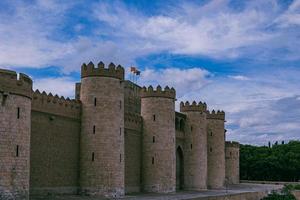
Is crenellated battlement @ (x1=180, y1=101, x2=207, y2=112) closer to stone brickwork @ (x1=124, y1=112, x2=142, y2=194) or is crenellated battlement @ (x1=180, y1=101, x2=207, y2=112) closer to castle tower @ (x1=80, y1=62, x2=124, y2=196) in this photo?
stone brickwork @ (x1=124, y1=112, x2=142, y2=194)

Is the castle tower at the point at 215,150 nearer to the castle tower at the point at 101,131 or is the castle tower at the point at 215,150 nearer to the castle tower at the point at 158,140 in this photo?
the castle tower at the point at 158,140

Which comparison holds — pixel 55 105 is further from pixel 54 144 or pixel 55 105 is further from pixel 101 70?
pixel 101 70

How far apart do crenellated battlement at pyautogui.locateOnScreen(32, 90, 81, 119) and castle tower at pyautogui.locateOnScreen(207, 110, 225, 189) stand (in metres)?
23.5

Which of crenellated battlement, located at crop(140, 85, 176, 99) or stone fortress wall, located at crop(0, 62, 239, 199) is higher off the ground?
crenellated battlement, located at crop(140, 85, 176, 99)

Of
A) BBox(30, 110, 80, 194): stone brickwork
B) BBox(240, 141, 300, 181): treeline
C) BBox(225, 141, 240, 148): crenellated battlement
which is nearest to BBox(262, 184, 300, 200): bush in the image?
BBox(225, 141, 240, 148): crenellated battlement

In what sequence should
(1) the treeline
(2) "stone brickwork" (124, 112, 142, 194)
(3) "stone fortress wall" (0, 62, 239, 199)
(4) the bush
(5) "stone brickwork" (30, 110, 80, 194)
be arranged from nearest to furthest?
(3) "stone fortress wall" (0, 62, 239, 199) < (5) "stone brickwork" (30, 110, 80, 194) < (2) "stone brickwork" (124, 112, 142, 194) < (4) the bush < (1) the treeline

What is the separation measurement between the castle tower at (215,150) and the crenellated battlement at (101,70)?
22.0 meters

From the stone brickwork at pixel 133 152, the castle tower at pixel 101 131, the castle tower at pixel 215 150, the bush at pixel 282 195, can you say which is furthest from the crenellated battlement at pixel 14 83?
the castle tower at pixel 215 150

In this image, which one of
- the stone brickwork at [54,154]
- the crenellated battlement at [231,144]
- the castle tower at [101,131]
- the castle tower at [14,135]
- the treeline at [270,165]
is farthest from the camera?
the treeline at [270,165]

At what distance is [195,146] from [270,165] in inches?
1254

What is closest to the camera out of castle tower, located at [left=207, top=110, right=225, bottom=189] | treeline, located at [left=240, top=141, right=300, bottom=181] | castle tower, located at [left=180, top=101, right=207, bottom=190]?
castle tower, located at [left=180, top=101, right=207, bottom=190]

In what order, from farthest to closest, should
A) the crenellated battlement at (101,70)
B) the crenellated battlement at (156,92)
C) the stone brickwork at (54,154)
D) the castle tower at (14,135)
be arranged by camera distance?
the crenellated battlement at (156,92) → the crenellated battlement at (101,70) → the stone brickwork at (54,154) → the castle tower at (14,135)

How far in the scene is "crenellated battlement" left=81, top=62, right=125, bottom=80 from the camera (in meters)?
35.9

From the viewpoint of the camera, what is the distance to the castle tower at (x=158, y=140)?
4275 cm
